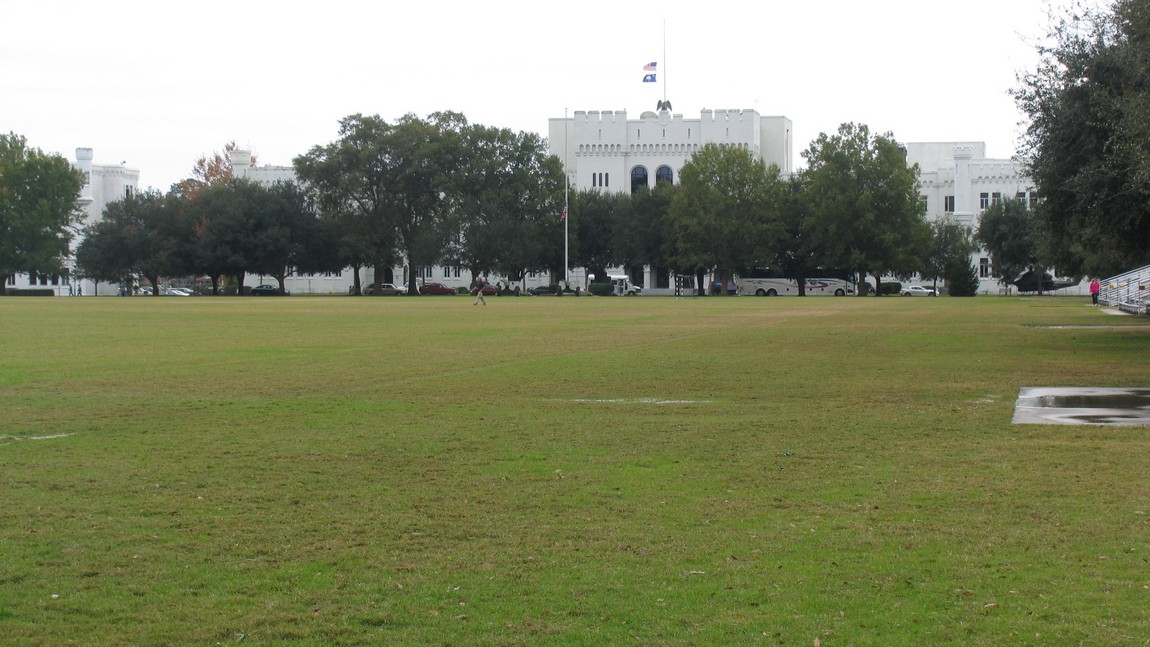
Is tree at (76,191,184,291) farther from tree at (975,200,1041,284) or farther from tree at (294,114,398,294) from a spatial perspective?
tree at (975,200,1041,284)

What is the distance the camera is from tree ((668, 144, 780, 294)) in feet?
343

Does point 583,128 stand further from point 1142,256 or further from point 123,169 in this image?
point 1142,256

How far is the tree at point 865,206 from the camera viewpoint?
101 meters

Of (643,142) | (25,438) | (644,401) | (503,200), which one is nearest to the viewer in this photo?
(25,438)

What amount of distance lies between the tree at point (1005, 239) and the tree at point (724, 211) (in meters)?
18.2

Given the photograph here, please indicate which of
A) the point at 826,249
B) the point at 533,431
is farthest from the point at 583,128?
the point at 533,431

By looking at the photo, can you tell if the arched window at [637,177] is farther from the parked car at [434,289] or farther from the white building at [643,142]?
the parked car at [434,289]

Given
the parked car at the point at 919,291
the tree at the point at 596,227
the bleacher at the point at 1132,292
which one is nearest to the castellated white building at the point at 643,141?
the tree at the point at 596,227

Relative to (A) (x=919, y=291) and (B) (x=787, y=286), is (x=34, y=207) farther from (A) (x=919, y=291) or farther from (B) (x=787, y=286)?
(A) (x=919, y=291)

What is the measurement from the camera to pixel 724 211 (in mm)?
104875

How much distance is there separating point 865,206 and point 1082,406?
289 feet

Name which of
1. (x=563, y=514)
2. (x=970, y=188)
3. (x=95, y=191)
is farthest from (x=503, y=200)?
(x=563, y=514)

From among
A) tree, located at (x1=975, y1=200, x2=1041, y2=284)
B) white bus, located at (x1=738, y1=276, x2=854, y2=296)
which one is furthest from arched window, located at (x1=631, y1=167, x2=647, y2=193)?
tree, located at (x1=975, y1=200, x2=1041, y2=284)

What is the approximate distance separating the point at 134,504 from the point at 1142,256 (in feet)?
95.7
